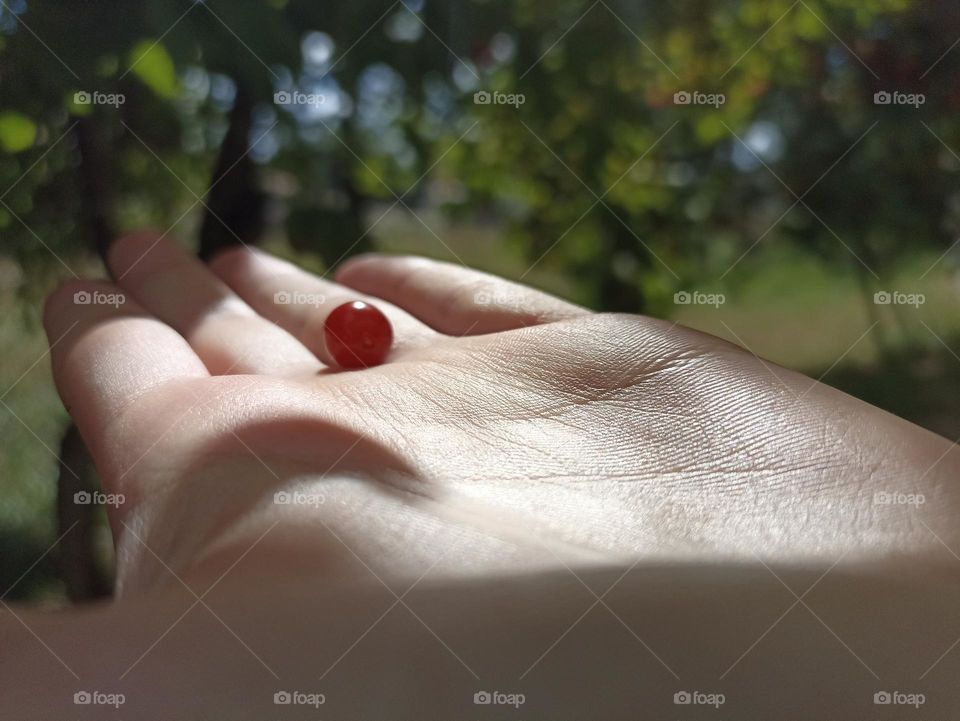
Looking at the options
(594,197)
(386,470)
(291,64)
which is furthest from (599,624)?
(291,64)

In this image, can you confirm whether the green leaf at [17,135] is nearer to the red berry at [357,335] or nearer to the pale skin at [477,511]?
the pale skin at [477,511]

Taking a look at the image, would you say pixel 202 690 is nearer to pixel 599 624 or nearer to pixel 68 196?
pixel 599 624

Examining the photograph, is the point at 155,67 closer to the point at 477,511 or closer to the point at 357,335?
the point at 357,335

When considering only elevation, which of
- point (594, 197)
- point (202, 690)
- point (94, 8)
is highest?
point (94, 8)

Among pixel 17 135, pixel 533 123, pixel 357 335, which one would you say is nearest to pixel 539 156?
pixel 533 123

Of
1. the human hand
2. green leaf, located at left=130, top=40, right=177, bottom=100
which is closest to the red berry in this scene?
the human hand

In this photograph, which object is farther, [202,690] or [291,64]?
[291,64]
